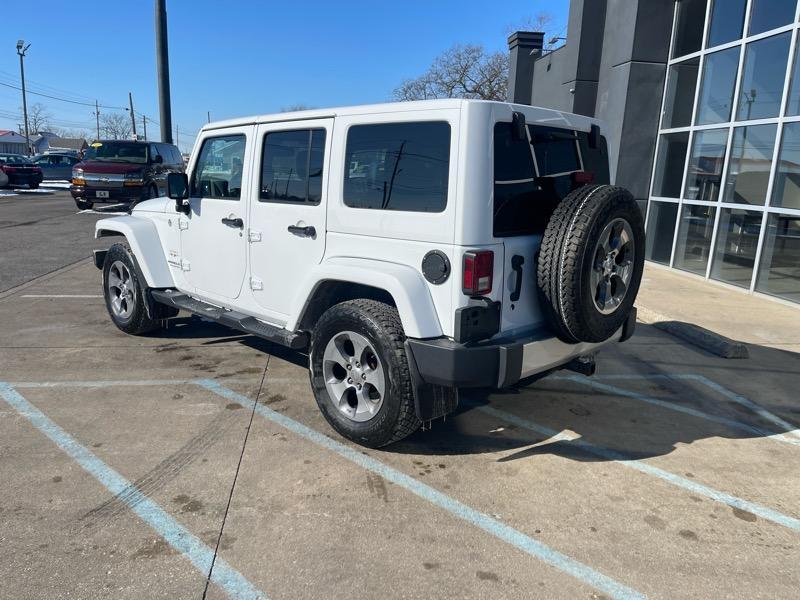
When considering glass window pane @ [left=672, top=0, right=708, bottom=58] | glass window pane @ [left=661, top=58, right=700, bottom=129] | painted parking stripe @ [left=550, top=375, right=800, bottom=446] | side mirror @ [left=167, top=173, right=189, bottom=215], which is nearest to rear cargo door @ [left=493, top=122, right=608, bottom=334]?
painted parking stripe @ [left=550, top=375, right=800, bottom=446]

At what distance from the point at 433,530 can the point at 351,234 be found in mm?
1779

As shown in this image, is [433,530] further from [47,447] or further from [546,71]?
[546,71]

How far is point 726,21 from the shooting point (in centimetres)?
977

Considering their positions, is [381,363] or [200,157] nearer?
[381,363]

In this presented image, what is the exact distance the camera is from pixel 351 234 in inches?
144

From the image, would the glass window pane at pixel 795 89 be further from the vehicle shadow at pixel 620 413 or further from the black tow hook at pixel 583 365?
the black tow hook at pixel 583 365

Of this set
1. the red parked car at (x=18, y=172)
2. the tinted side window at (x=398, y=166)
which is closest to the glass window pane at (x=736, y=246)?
the tinted side window at (x=398, y=166)

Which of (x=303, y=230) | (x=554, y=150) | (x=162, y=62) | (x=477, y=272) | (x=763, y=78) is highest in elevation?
(x=162, y=62)

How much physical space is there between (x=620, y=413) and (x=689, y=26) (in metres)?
9.24

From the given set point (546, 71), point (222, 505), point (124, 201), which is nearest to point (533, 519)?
point (222, 505)

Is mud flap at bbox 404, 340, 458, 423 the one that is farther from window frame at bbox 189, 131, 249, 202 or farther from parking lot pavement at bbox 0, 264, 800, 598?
window frame at bbox 189, 131, 249, 202

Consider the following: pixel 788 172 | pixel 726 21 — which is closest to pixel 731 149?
pixel 788 172

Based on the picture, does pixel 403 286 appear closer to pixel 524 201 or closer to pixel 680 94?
pixel 524 201

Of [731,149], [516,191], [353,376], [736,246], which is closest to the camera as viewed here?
[516,191]
